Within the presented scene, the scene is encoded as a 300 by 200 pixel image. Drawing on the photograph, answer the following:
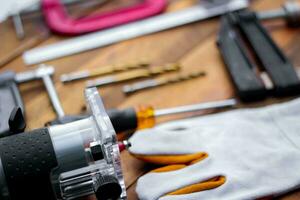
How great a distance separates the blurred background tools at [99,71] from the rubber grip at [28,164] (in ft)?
0.93

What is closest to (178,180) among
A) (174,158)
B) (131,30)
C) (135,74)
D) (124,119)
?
(174,158)

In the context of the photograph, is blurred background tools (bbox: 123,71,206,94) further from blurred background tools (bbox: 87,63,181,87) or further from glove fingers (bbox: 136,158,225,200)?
glove fingers (bbox: 136,158,225,200)

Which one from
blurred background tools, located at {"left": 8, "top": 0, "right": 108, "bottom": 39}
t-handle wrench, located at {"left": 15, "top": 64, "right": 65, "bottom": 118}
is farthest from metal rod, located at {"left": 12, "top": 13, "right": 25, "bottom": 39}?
t-handle wrench, located at {"left": 15, "top": 64, "right": 65, "bottom": 118}

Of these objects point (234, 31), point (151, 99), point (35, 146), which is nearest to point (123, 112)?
point (151, 99)

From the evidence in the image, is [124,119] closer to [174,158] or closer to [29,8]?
[174,158]

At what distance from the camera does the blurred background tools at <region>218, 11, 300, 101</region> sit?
74cm

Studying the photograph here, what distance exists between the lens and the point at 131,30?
885 mm

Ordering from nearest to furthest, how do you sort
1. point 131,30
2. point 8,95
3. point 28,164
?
point 28,164 → point 8,95 → point 131,30

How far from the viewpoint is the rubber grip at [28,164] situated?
51 centimetres

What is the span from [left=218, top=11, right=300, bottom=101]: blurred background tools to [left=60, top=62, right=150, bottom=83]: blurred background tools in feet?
0.54

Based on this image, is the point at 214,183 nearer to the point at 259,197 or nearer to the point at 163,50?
the point at 259,197

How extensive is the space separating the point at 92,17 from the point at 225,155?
1.46 ft

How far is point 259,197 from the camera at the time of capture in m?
0.59

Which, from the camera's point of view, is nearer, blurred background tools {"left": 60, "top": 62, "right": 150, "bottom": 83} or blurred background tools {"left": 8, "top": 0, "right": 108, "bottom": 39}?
blurred background tools {"left": 60, "top": 62, "right": 150, "bottom": 83}
